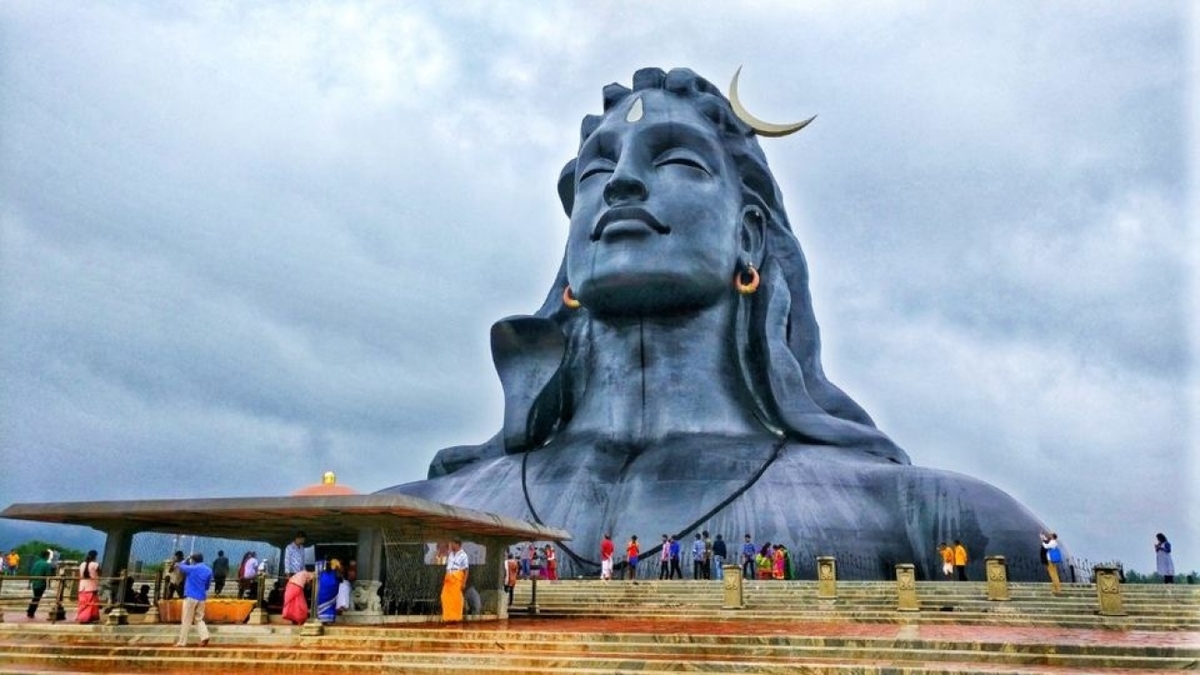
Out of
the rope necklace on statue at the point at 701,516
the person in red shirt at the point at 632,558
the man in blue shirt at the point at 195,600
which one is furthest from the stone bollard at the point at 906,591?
the man in blue shirt at the point at 195,600

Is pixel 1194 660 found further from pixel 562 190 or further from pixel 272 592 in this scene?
pixel 562 190

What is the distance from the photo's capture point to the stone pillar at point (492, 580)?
1212 centimetres

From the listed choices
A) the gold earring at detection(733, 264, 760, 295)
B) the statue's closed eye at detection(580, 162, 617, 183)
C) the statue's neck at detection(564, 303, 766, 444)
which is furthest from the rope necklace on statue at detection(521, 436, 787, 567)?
the statue's closed eye at detection(580, 162, 617, 183)

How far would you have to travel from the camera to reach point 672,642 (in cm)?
830

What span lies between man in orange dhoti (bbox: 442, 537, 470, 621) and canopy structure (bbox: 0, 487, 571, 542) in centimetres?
38

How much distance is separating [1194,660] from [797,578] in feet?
33.7

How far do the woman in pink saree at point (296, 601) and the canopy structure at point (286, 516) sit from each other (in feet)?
2.13

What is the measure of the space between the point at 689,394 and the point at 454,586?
10983mm

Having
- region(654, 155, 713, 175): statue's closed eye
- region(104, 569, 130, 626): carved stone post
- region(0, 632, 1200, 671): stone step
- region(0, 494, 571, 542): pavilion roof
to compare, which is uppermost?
region(654, 155, 713, 175): statue's closed eye

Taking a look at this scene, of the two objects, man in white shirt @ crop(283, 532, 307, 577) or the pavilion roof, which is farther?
man in white shirt @ crop(283, 532, 307, 577)

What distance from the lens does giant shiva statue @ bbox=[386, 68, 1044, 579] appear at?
18.2 m

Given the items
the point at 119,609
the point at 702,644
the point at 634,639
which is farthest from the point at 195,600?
the point at 702,644

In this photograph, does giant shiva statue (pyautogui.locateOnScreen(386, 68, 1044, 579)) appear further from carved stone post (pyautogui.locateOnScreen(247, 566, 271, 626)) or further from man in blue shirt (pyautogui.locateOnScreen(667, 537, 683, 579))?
carved stone post (pyautogui.locateOnScreen(247, 566, 271, 626))

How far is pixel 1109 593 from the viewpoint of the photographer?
10398 millimetres
